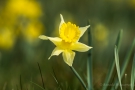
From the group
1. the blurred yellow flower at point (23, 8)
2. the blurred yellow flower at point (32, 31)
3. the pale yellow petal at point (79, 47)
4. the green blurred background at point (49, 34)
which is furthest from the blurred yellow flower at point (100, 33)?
the pale yellow petal at point (79, 47)

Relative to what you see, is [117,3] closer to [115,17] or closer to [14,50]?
[115,17]

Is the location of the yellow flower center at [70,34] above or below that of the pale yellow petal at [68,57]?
above

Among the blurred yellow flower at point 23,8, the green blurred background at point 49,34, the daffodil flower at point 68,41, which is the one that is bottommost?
the green blurred background at point 49,34

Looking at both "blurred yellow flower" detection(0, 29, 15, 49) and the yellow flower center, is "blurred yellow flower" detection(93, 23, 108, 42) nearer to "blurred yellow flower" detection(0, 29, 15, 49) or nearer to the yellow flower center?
"blurred yellow flower" detection(0, 29, 15, 49)

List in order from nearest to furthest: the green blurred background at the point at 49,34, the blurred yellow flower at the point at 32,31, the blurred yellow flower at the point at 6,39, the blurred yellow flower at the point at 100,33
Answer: the green blurred background at the point at 49,34, the blurred yellow flower at the point at 6,39, the blurred yellow flower at the point at 100,33, the blurred yellow flower at the point at 32,31

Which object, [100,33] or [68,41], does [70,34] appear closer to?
[68,41]

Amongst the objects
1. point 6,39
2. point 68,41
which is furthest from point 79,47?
point 6,39

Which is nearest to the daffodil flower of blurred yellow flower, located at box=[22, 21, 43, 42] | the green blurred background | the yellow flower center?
the yellow flower center

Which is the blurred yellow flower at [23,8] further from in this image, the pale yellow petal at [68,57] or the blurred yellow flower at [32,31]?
the pale yellow petal at [68,57]
